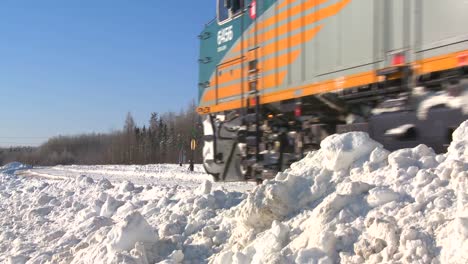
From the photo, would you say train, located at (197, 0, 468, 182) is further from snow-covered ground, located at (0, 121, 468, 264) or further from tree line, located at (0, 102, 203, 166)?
tree line, located at (0, 102, 203, 166)

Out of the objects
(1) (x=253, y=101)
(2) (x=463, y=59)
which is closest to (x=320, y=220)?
(2) (x=463, y=59)

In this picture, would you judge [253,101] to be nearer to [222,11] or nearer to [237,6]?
[237,6]

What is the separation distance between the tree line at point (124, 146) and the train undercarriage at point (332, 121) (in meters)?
45.1

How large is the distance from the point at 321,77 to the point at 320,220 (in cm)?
415

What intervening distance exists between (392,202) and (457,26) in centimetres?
261

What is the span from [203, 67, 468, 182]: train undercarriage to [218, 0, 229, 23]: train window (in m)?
2.16

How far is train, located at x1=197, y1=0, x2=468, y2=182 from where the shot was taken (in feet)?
20.0

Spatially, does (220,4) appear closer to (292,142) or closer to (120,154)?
(292,142)

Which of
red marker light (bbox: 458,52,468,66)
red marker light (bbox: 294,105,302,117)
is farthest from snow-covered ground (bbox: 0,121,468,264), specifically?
red marker light (bbox: 294,105,302,117)

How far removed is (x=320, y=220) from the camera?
14.7 ft

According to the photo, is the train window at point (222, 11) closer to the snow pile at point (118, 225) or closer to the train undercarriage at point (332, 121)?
the train undercarriage at point (332, 121)

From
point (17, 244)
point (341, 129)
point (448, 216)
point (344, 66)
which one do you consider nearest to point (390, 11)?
point (344, 66)

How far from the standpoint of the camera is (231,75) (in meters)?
11.1

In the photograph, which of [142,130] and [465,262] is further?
[142,130]
